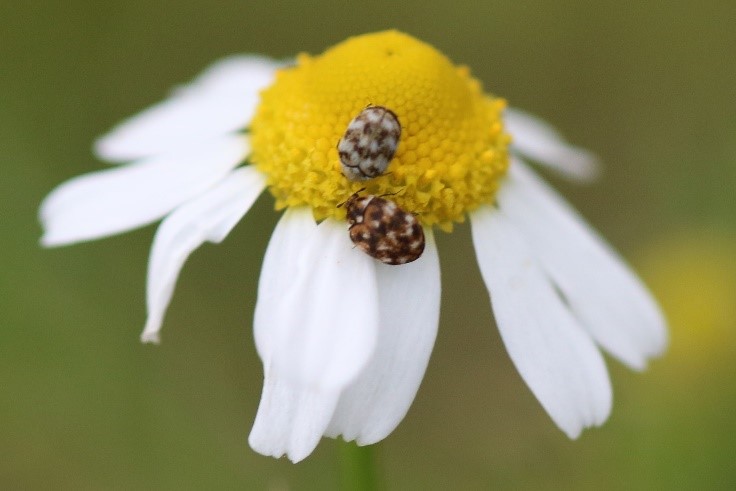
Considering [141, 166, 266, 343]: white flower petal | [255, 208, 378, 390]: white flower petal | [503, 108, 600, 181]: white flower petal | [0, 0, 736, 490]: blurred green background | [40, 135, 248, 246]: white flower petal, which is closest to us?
[255, 208, 378, 390]: white flower petal

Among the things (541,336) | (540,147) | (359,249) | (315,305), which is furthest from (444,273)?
(315,305)

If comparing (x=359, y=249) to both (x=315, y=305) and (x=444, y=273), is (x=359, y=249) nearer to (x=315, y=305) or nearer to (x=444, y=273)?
(x=315, y=305)

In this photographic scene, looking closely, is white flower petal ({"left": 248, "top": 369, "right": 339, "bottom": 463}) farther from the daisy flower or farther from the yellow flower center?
the yellow flower center

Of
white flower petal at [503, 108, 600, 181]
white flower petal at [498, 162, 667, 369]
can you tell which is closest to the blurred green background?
white flower petal at [503, 108, 600, 181]

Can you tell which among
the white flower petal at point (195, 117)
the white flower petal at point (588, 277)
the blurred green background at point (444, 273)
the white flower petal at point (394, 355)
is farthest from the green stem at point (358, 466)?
the white flower petal at point (195, 117)

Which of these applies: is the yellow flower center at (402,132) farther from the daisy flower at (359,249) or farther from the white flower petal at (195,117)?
the white flower petal at (195,117)
